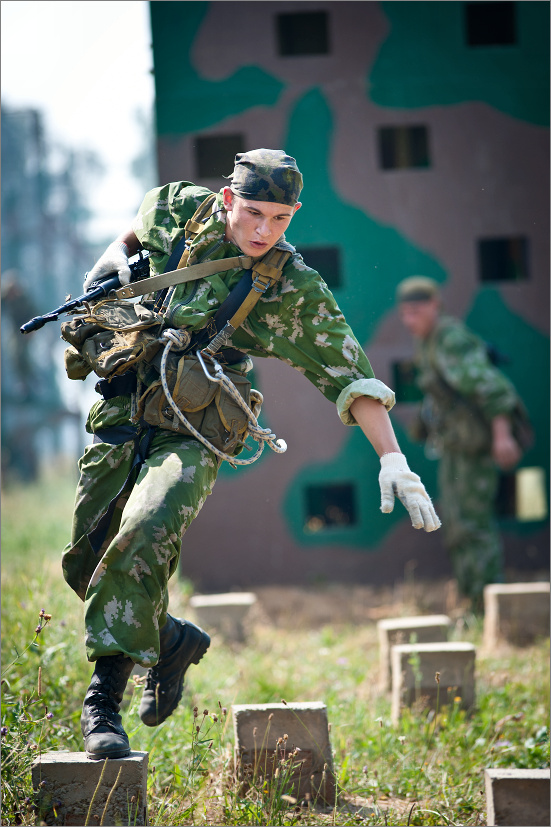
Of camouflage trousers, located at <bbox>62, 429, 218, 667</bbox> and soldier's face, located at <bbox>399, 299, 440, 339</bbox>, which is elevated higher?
soldier's face, located at <bbox>399, 299, 440, 339</bbox>

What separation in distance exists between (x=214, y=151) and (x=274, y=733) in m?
6.16

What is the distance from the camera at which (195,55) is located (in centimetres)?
817

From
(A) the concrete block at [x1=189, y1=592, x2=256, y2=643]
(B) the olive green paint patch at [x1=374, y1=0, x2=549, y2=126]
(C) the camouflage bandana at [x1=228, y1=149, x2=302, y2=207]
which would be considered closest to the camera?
(C) the camouflage bandana at [x1=228, y1=149, x2=302, y2=207]

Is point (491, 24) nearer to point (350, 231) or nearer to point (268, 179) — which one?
point (350, 231)

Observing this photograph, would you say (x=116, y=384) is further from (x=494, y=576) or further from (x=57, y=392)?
(x=57, y=392)

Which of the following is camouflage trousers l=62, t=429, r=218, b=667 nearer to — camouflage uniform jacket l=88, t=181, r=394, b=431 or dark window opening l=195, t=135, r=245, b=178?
camouflage uniform jacket l=88, t=181, r=394, b=431

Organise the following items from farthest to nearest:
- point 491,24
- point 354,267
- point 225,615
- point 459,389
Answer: point 491,24
point 459,389
point 354,267
point 225,615

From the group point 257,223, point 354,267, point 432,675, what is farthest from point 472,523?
point 257,223

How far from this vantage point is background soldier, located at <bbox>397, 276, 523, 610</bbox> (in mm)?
7922

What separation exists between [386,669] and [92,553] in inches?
104

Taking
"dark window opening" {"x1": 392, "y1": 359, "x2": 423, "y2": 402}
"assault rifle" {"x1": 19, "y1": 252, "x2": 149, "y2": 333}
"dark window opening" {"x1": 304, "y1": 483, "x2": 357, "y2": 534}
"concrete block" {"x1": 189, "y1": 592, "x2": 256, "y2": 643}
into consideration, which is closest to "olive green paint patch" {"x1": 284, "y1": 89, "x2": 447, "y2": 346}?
"dark window opening" {"x1": 392, "y1": 359, "x2": 423, "y2": 402}

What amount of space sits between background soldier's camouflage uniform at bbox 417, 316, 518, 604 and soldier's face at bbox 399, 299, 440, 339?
0.08 meters

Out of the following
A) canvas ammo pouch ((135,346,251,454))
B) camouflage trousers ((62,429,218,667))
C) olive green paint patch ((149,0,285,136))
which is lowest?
camouflage trousers ((62,429,218,667))

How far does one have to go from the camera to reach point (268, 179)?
10.8ft
